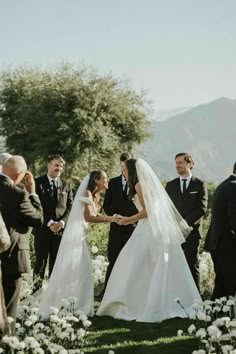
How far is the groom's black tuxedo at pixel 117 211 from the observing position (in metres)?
9.18

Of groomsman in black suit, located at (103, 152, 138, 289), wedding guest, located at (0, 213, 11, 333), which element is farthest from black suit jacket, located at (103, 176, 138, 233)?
wedding guest, located at (0, 213, 11, 333)

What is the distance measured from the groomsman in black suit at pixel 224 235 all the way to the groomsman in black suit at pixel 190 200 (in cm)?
161

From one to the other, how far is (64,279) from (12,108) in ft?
111

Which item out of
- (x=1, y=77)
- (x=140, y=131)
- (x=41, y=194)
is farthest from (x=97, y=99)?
(x=41, y=194)

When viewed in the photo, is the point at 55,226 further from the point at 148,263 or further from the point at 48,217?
the point at 148,263

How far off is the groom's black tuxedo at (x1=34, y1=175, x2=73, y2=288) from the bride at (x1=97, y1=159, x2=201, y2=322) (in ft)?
4.75

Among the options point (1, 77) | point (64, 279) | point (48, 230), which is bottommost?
point (64, 279)

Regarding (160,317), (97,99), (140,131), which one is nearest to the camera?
(160,317)

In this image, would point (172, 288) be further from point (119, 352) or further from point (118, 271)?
point (119, 352)

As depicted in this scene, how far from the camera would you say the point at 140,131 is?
136 ft

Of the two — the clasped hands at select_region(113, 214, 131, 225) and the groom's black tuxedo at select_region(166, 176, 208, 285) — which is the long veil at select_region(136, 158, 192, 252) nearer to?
the clasped hands at select_region(113, 214, 131, 225)

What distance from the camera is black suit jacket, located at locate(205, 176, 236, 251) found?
692cm

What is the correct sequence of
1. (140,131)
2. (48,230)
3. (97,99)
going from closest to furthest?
(48,230), (97,99), (140,131)

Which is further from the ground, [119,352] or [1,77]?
[1,77]
